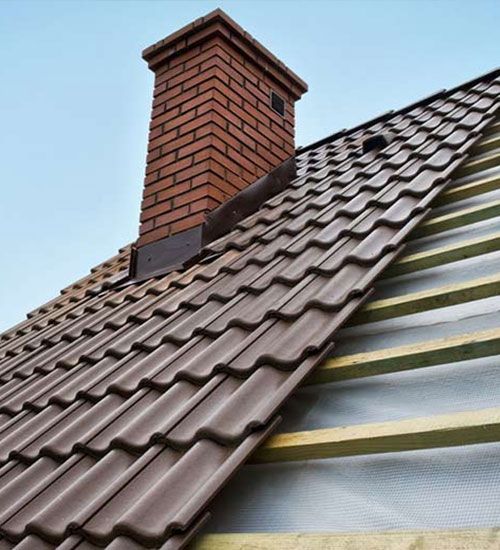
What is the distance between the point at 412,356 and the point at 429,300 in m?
0.28

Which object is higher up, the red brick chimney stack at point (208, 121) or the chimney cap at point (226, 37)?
the chimney cap at point (226, 37)

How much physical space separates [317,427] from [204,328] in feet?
2.52

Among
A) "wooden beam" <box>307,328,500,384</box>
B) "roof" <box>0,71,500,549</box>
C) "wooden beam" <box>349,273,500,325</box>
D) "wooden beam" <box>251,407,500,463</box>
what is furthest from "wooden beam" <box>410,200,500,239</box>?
"wooden beam" <box>251,407,500,463</box>

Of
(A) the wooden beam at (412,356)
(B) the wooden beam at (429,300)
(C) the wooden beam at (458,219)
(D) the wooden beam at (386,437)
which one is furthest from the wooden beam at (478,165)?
(D) the wooden beam at (386,437)

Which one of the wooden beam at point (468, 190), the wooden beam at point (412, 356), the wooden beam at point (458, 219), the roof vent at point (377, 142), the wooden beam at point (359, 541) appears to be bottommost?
the wooden beam at point (359, 541)

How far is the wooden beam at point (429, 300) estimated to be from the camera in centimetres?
190

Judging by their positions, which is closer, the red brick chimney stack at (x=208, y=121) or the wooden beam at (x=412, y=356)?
the wooden beam at (x=412, y=356)

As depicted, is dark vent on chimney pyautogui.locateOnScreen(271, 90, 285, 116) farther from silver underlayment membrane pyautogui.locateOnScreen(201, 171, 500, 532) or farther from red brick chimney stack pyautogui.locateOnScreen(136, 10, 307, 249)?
silver underlayment membrane pyautogui.locateOnScreen(201, 171, 500, 532)

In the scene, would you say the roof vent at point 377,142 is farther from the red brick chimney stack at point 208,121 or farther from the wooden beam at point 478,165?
the wooden beam at point 478,165

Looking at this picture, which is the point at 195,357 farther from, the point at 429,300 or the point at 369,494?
the point at 369,494

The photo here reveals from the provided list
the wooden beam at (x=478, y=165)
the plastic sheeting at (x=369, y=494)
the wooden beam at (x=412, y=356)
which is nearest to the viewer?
the plastic sheeting at (x=369, y=494)

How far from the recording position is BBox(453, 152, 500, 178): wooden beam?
9.35 feet

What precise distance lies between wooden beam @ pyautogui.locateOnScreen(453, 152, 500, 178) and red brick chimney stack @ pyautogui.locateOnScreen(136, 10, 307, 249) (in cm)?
150

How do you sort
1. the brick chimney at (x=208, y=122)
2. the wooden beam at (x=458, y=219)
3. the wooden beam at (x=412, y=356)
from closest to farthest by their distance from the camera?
the wooden beam at (x=412, y=356)
the wooden beam at (x=458, y=219)
the brick chimney at (x=208, y=122)
